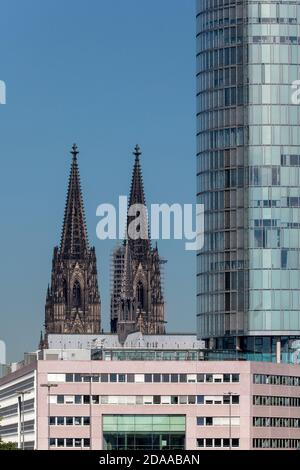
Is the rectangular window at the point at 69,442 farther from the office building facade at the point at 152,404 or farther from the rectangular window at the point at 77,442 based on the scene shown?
the rectangular window at the point at 77,442

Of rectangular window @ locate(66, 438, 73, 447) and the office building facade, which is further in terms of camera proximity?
the office building facade

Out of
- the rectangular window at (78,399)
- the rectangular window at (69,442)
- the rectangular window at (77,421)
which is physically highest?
the rectangular window at (78,399)

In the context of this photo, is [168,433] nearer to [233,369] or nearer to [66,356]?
[233,369]

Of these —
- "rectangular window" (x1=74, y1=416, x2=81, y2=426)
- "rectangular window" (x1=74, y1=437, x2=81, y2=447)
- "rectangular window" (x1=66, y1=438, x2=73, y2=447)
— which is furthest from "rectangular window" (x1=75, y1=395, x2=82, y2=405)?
"rectangular window" (x1=66, y1=438, x2=73, y2=447)

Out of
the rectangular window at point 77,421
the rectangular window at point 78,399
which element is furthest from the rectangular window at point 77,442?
the rectangular window at point 78,399

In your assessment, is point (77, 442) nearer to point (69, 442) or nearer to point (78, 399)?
point (69, 442)

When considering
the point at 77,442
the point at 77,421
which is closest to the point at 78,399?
the point at 77,421

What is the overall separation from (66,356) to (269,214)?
26592 mm

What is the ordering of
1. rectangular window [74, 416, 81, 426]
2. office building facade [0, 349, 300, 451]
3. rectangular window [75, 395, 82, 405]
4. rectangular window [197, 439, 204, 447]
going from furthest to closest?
rectangular window [197, 439, 204, 447], rectangular window [75, 395, 82, 405], office building facade [0, 349, 300, 451], rectangular window [74, 416, 81, 426]

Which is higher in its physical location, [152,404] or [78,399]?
[78,399]

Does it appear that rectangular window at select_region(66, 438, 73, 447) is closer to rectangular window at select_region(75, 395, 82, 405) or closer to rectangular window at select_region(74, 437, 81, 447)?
rectangular window at select_region(74, 437, 81, 447)

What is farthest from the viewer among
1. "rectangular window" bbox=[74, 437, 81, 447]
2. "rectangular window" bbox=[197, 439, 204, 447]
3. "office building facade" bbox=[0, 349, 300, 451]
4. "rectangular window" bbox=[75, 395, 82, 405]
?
"rectangular window" bbox=[197, 439, 204, 447]

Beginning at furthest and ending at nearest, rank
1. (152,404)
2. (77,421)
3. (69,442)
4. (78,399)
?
(152,404)
(78,399)
(77,421)
(69,442)

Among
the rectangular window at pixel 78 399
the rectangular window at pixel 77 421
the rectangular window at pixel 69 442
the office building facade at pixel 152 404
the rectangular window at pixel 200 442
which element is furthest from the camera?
the rectangular window at pixel 200 442
